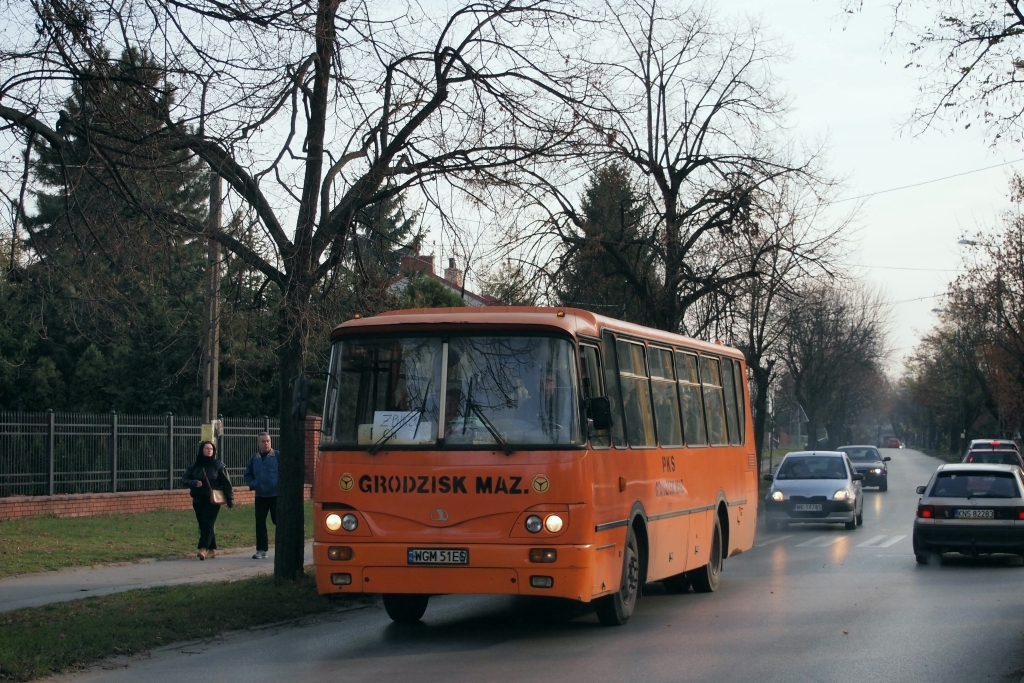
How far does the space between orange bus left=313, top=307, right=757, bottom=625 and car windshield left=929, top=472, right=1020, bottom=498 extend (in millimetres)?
8294

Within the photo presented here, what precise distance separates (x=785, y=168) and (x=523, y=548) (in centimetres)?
1928

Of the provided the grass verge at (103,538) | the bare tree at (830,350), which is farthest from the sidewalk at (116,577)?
the bare tree at (830,350)

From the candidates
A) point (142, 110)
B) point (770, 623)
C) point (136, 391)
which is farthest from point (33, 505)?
point (136, 391)

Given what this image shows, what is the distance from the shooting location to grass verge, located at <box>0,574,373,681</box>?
9414 millimetres

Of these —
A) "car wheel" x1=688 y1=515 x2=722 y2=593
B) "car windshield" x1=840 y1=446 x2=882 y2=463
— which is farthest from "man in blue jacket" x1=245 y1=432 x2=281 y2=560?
"car windshield" x1=840 y1=446 x2=882 y2=463

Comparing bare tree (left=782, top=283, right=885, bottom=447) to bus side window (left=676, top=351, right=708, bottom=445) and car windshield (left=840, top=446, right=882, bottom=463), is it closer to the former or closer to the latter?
car windshield (left=840, top=446, right=882, bottom=463)

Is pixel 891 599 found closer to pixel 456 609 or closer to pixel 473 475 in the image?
pixel 456 609

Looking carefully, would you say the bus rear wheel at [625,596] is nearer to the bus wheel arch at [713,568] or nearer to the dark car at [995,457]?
the bus wheel arch at [713,568]

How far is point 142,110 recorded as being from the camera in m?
10.7

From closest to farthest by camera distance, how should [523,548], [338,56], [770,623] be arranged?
[523,548] < [338,56] < [770,623]

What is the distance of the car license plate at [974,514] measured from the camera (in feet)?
58.9

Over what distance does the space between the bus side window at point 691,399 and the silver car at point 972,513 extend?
4.85 meters

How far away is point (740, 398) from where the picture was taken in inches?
698

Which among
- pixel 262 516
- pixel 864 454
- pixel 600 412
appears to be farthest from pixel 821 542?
pixel 864 454
